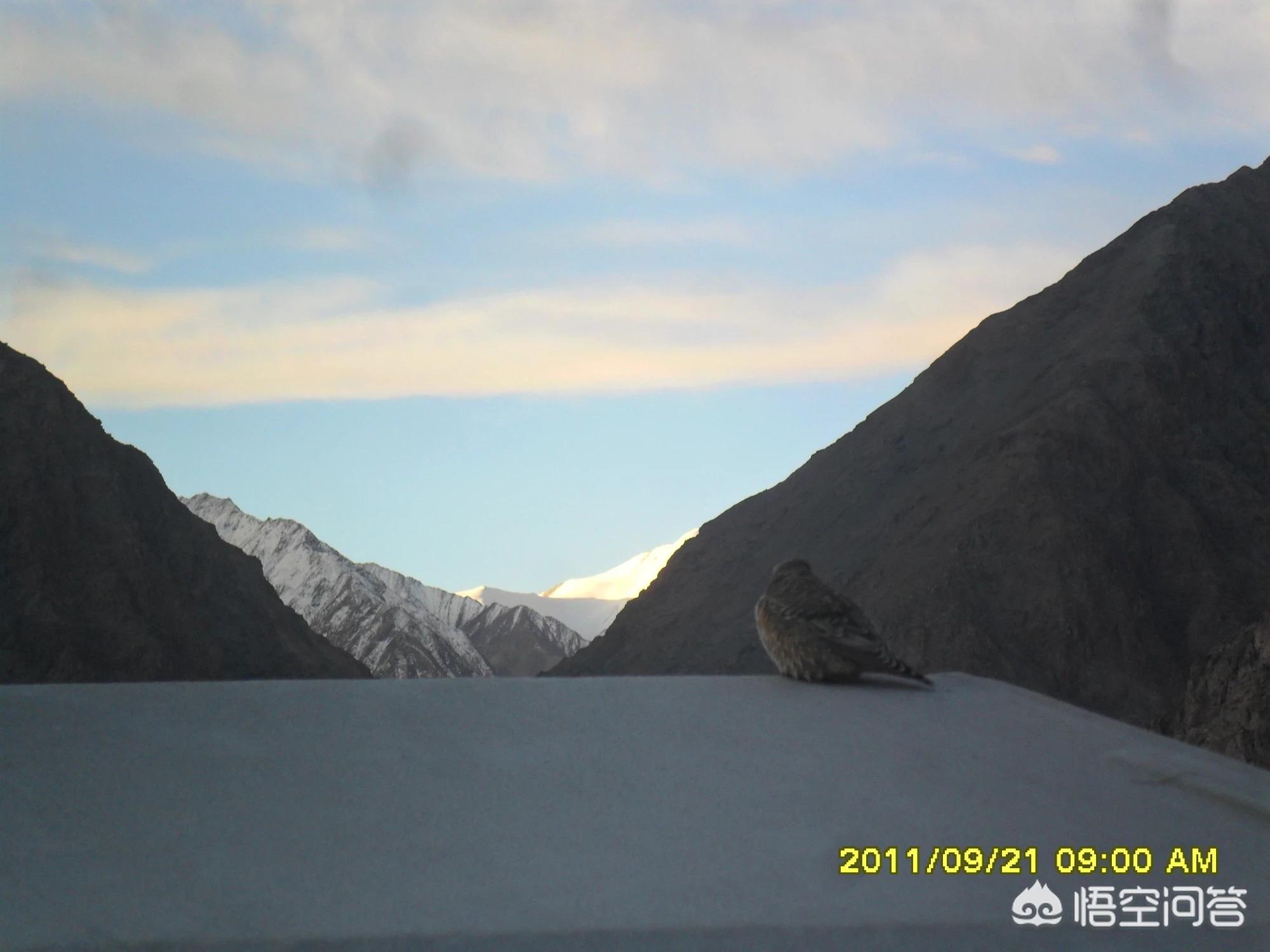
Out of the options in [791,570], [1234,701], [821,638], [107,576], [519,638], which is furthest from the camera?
[519,638]

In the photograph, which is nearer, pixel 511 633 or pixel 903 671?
pixel 903 671

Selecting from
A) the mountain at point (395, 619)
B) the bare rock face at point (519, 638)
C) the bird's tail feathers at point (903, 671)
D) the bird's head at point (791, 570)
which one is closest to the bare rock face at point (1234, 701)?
the bird's head at point (791, 570)

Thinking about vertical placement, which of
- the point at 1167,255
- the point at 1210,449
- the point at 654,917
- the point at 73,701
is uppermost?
the point at 1167,255

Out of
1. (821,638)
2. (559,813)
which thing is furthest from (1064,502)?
(559,813)

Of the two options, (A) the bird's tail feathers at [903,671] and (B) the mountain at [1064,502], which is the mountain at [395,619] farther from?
(A) the bird's tail feathers at [903,671]

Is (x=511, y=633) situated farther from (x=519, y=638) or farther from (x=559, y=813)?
(x=559, y=813)

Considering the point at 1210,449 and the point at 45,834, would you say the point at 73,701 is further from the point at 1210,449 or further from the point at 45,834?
the point at 1210,449

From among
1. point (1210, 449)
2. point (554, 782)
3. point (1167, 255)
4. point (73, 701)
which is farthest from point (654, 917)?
point (1167, 255)
